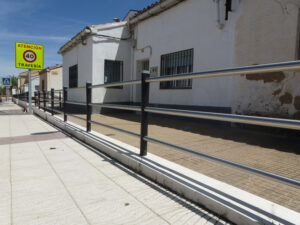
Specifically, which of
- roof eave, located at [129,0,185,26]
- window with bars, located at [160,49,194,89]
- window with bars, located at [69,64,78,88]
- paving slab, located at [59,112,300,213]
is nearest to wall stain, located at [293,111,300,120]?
paving slab, located at [59,112,300,213]

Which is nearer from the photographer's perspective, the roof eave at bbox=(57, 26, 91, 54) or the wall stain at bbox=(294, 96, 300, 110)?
the wall stain at bbox=(294, 96, 300, 110)

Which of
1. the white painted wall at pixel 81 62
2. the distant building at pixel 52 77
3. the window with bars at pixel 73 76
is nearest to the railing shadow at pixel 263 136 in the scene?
the white painted wall at pixel 81 62

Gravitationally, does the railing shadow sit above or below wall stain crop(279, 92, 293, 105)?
below

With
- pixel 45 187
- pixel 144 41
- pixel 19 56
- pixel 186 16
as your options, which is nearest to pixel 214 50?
pixel 186 16

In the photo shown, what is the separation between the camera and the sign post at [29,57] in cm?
1095

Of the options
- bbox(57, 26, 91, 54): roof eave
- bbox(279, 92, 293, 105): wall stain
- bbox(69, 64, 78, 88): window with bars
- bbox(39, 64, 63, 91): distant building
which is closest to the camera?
bbox(279, 92, 293, 105): wall stain

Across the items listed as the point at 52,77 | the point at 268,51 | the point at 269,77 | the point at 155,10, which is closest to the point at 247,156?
the point at 269,77

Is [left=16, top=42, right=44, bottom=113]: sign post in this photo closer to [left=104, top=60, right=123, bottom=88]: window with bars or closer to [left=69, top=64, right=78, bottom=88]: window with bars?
[left=69, top=64, right=78, bottom=88]: window with bars

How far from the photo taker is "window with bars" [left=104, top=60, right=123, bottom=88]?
34.4 ft

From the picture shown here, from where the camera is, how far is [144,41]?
10.1m

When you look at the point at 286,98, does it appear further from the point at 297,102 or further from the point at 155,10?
the point at 155,10

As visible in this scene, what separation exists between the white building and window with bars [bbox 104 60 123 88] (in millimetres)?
49

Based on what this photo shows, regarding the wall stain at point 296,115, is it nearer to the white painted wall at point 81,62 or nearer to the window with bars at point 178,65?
the window with bars at point 178,65

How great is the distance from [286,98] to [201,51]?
3.15 meters
